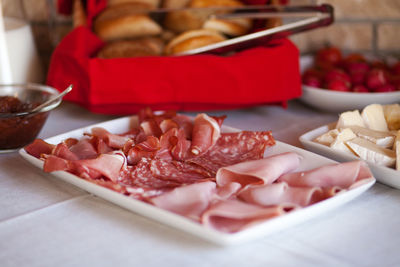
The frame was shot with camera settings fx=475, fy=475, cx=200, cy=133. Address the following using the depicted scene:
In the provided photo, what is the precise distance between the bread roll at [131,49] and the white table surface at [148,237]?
442 mm

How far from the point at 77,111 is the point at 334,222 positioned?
797mm

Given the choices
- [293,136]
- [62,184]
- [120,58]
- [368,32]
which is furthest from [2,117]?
[368,32]

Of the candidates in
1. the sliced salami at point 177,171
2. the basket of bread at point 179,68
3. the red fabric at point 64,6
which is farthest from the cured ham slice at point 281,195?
the red fabric at point 64,6

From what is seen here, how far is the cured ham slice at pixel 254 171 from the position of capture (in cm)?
68

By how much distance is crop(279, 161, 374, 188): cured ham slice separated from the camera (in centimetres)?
66

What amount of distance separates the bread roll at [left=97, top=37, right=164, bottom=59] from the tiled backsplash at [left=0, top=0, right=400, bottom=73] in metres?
0.43

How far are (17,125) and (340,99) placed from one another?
708 mm

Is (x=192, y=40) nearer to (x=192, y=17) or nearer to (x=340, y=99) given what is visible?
(x=192, y=17)

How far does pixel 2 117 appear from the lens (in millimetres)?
831

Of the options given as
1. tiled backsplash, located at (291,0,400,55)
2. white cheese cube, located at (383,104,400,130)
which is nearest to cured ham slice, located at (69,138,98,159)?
white cheese cube, located at (383,104,400,130)

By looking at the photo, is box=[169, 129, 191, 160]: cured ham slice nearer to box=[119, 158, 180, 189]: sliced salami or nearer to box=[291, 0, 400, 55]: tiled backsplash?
box=[119, 158, 180, 189]: sliced salami

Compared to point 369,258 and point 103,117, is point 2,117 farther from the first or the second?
point 369,258

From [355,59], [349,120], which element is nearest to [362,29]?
[355,59]

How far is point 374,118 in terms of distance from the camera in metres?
0.90
